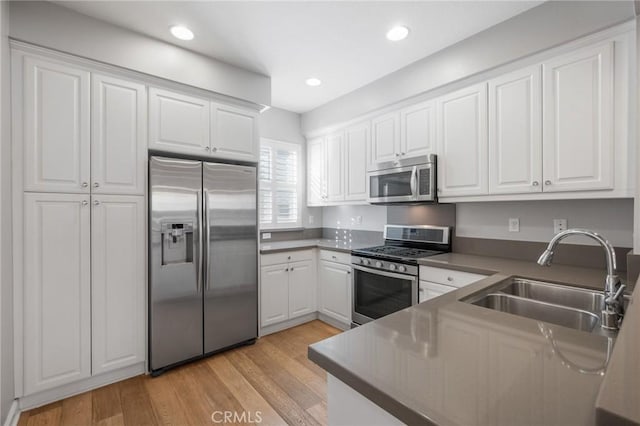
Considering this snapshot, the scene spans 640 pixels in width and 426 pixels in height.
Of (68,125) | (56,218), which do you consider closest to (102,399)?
(56,218)

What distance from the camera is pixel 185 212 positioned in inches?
100

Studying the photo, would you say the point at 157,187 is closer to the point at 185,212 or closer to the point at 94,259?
the point at 185,212

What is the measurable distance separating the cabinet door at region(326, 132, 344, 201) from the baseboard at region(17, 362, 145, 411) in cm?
251

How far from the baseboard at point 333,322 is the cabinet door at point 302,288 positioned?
13 centimetres

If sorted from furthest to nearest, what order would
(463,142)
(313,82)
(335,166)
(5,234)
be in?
(335,166)
(313,82)
(463,142)
(5,234)

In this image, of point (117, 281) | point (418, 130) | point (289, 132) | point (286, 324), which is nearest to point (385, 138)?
point (418, 130)

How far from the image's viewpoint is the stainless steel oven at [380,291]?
2.54 m

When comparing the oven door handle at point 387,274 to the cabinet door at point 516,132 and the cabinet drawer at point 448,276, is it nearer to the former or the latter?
the cabinet drawer at point 448,276

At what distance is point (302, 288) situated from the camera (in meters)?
3.46

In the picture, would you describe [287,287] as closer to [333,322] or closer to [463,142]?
[333,322]

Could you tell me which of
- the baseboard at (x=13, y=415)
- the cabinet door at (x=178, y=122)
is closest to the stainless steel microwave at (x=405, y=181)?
the cabinet door at (x=178, y=122)

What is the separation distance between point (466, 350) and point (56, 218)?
253 centimetres

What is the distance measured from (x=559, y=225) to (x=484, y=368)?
6.78 ft

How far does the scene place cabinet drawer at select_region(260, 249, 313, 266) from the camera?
3160 millimetres
